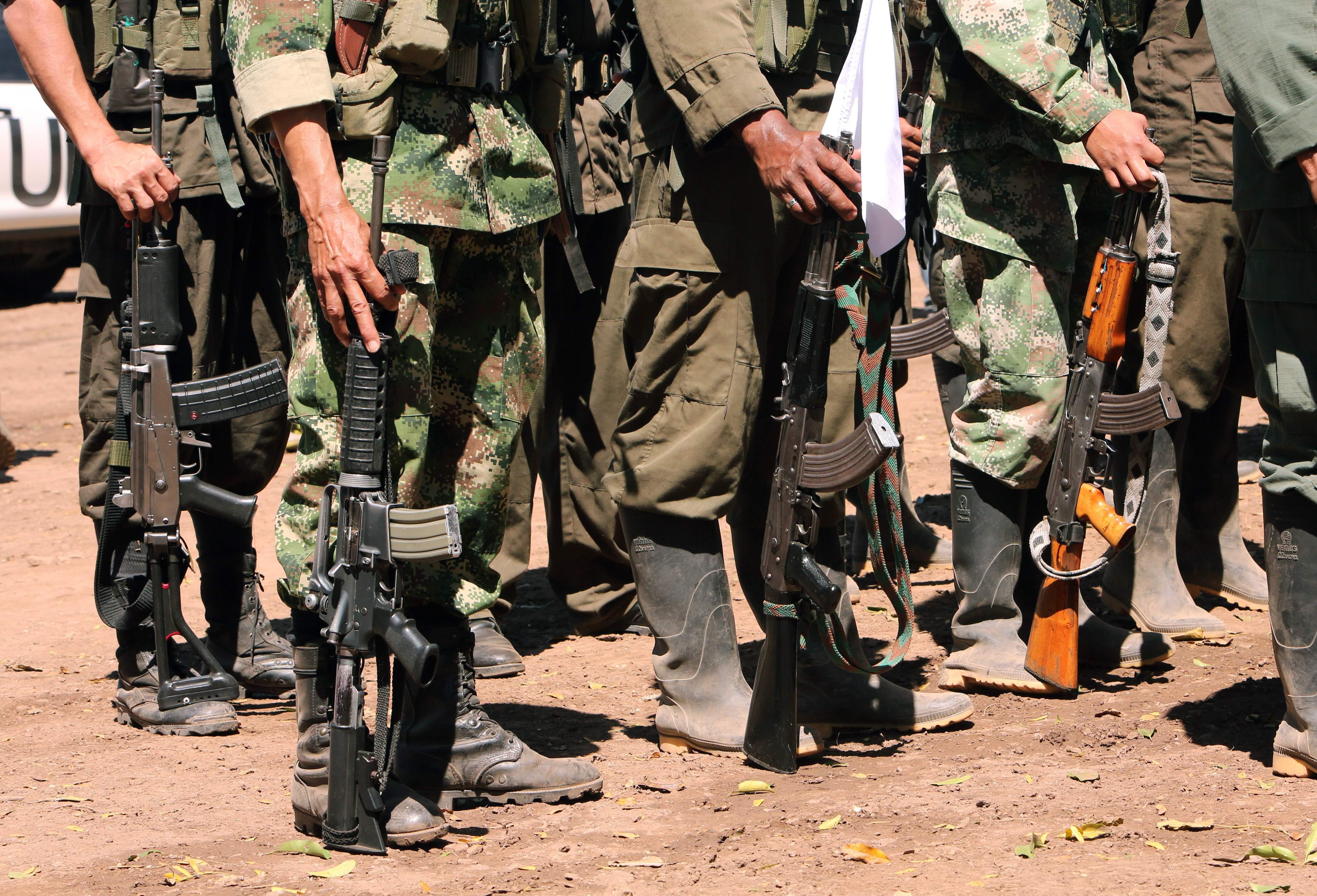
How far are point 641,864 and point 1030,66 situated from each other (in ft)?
6.93

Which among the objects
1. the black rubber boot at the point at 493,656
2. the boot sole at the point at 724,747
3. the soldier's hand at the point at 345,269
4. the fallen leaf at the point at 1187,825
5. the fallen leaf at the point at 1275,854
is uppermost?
the soldier's hand at the point at 345,269

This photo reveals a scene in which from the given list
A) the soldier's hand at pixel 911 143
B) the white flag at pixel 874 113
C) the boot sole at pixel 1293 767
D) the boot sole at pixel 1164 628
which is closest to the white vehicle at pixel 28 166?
the soldier's hand at pixel 911 143

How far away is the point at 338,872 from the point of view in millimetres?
2799

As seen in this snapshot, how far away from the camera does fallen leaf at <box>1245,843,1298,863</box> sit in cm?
271

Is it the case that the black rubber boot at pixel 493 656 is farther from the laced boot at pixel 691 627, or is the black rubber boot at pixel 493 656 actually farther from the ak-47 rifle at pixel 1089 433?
the ak-47 rifle at pixel 1089 433

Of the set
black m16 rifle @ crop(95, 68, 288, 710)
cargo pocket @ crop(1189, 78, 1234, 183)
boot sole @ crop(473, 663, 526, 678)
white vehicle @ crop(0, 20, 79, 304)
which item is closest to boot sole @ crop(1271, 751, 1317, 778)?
cargo pocket @ crop(1189, 78, 1234, 183)

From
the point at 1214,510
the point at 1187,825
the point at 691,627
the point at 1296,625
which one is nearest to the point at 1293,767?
the point at 1296,625

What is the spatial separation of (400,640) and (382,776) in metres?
0.28

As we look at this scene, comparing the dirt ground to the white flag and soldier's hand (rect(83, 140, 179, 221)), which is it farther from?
soldier's hand (rect(83, 140, 179, 221))

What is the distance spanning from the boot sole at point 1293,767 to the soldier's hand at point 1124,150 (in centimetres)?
139

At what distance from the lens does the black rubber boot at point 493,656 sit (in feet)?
14.1

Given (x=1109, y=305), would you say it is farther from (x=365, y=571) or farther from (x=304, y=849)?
(x=304, y=849)

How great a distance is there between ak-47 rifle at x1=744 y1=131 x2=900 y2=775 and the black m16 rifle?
53.8 inches

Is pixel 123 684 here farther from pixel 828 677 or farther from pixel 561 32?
pixel 561 32
